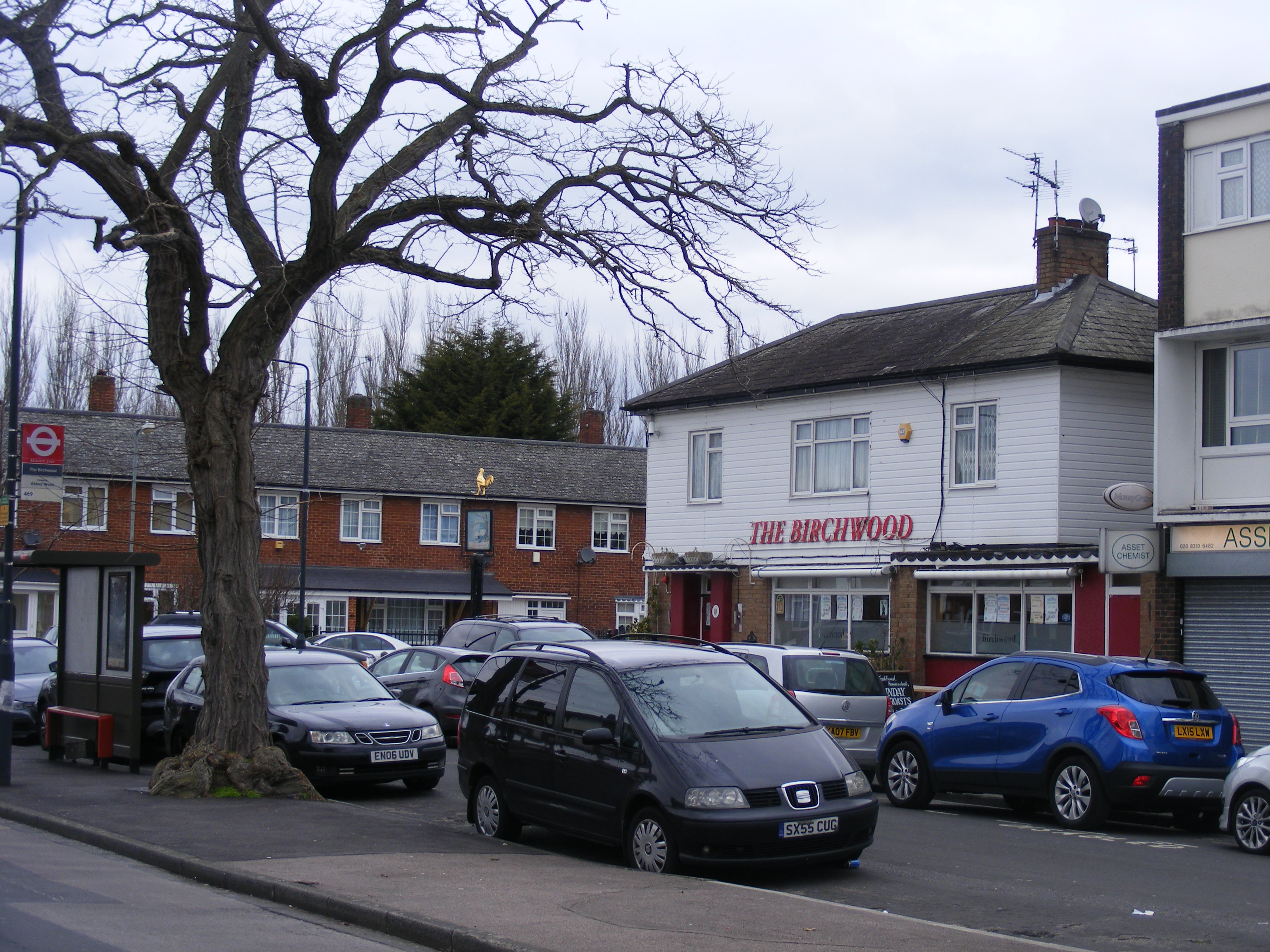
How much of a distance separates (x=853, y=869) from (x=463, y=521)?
38.9 meters

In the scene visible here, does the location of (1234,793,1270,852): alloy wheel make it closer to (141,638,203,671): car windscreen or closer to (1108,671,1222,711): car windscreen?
(1108,671,1222,711): car windscreen

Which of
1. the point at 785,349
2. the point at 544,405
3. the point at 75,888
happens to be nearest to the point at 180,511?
the point at 544,405

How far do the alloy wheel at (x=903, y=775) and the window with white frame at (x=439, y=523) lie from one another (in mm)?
34428

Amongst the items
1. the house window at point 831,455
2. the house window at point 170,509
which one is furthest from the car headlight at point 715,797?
the house window at point 170,509

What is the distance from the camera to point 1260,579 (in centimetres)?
1883

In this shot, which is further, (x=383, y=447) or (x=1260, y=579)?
(x=383, y=447)

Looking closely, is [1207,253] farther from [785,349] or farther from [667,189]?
[785,349]

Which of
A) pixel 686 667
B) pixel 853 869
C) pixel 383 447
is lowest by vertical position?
pixel 853 869

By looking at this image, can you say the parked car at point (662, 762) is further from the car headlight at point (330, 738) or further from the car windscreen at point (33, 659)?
the car windscreen at point (33, 659)

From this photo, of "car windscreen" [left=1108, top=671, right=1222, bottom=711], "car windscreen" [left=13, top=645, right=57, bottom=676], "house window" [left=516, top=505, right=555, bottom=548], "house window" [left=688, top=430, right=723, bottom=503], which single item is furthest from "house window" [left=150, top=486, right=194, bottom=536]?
"car windscreen" [left=1108, top=671, right=1222, bottom=711]

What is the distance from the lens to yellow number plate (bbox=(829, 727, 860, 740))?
16.4 meters

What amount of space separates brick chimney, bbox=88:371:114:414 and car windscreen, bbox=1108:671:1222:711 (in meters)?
45.2

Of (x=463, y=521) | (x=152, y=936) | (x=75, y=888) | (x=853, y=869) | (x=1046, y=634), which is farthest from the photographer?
(x=463, y=521)

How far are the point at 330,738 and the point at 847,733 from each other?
6033mm
